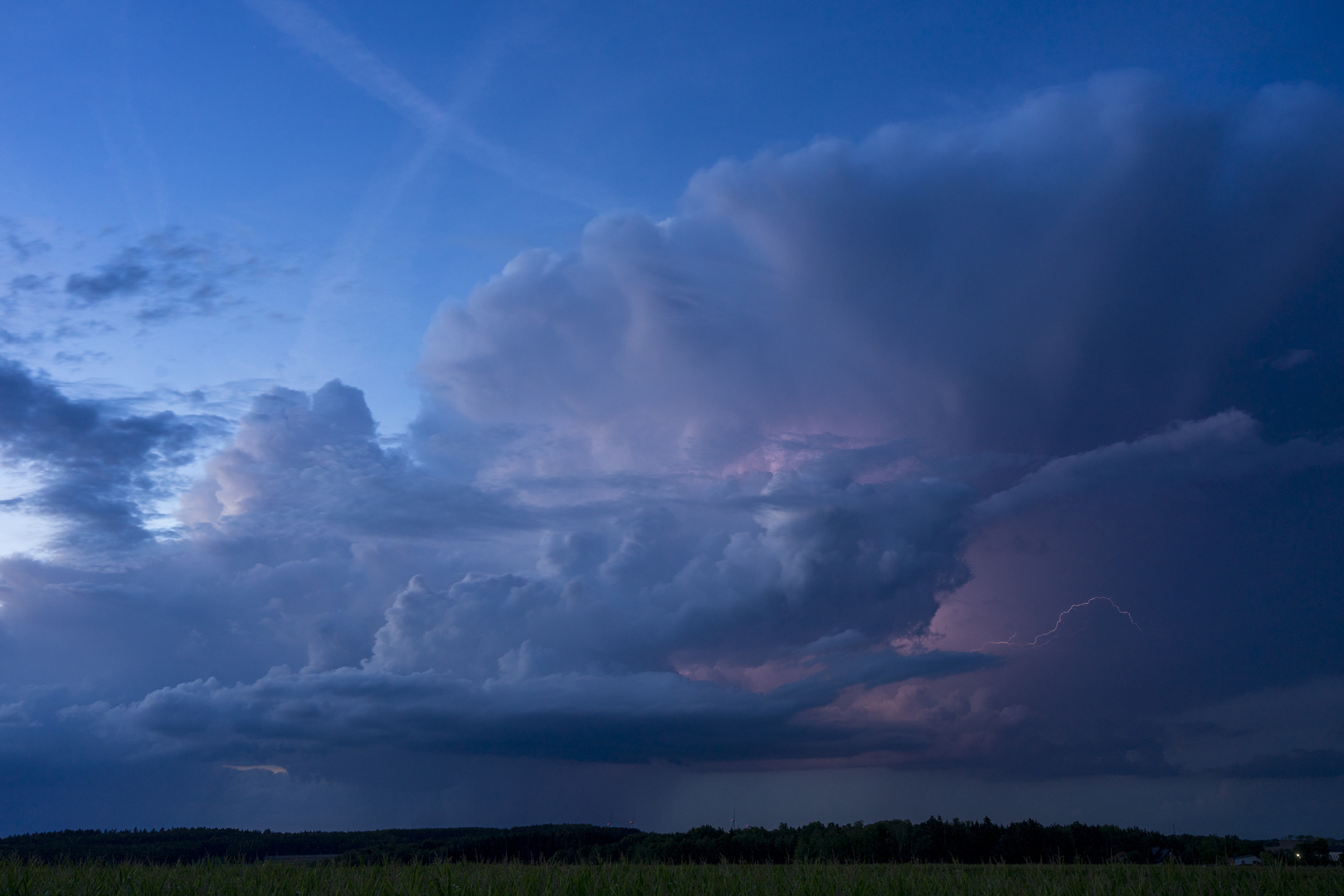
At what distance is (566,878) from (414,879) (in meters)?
4.27

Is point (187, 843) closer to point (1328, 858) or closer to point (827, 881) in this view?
point (827, 881)

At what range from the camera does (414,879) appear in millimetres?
23000

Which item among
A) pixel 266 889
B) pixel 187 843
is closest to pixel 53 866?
pixel 266 889

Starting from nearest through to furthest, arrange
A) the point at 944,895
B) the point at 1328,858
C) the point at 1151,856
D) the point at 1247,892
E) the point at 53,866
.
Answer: the point at 944,895 → the point at 1247,892 → the point at 53,866 → the point at 1328,858 → the point at 1151,856

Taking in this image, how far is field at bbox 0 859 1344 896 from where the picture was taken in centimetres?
2275

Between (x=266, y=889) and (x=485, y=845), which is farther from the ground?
(x=266, y=889)

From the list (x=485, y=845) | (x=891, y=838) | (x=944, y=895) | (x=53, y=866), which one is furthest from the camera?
(x=891, y=838)

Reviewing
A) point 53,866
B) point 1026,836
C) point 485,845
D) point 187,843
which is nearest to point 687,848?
point 485,845

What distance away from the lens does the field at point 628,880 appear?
22.8 m

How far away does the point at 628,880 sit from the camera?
23703mm

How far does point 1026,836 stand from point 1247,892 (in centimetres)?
16027

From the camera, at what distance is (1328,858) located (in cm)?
11212

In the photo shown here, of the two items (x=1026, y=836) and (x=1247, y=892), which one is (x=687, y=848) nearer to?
(x=1026, y=836)

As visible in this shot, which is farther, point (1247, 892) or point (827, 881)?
point (1247, 892)
